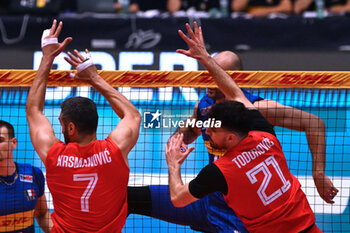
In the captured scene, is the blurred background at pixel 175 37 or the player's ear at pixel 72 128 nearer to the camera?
the player's ear at pixel 72 128

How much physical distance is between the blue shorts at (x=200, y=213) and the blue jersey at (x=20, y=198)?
51.0 inches

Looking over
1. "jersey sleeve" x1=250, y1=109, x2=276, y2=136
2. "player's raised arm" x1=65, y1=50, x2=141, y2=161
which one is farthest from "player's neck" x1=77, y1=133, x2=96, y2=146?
"jersey sleeve" x1=250, y1=109, x2=276, y2=136

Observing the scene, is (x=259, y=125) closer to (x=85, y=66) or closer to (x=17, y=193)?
(x=85, y=66)

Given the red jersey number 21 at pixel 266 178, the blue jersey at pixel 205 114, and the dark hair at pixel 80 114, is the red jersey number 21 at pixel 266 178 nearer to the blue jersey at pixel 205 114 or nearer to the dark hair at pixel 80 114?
the blue jersey at pixel 205 114

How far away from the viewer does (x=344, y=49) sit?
9.34m

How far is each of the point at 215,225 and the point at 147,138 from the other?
2423 millimetres

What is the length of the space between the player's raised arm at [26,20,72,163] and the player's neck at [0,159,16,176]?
4.40ft

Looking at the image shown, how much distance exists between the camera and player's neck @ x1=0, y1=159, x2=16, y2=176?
522 centimetres

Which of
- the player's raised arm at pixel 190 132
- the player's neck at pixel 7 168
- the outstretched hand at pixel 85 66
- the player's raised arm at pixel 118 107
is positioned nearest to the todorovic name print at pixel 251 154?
the player's raised arm at pixel 118 107

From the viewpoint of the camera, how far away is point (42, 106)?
13.8ft

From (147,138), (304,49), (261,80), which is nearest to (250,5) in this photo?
(304,49)

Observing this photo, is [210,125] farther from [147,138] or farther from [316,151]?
[147,138]

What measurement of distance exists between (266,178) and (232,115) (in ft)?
1.89

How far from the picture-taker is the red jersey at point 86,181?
12.9 feet
